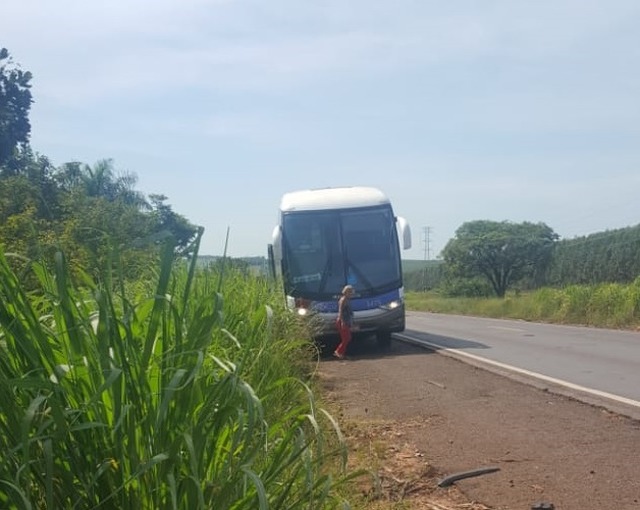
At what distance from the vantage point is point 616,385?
34.0 ft

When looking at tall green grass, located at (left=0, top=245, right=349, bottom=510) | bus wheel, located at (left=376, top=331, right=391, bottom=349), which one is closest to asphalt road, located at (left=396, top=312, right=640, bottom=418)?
bus wheel, located at (left=376, top=331, right=391, bottom=349)

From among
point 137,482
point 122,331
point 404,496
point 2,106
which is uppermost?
point 2,106

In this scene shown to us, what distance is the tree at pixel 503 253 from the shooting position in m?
86.1

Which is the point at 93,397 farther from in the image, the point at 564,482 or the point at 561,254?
the point at 561,254

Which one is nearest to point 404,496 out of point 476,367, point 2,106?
point 476,367

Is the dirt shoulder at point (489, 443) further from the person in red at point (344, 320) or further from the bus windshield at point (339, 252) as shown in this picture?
the bus windshield at point (339, 252)

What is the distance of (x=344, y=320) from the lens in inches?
600

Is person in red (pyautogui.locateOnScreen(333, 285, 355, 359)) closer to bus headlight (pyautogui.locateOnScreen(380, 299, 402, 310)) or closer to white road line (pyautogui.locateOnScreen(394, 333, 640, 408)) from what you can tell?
bus headlight (pyautogui.locateOnScreen(380, 299, 402, 310))

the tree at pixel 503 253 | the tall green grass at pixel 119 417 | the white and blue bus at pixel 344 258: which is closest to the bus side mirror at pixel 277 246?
the white and blue bus at pixel 344 258

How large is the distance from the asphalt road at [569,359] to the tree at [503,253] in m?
65.7

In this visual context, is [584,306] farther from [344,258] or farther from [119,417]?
[119,417]

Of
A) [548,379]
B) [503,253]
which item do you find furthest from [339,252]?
[503,253]

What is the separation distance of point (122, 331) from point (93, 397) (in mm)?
522

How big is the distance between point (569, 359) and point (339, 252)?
5044mm
